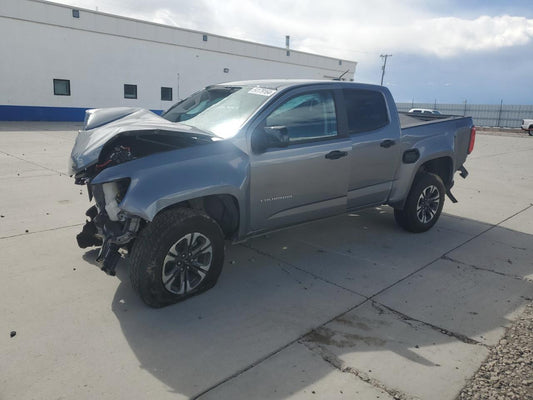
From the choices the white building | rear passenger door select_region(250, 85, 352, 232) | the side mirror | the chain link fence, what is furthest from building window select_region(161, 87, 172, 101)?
the chain link fence

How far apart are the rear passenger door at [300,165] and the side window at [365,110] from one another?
0.25 meters

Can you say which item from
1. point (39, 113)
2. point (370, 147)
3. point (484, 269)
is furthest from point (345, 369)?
point (39, 113)

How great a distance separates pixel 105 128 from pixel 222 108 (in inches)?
46.9

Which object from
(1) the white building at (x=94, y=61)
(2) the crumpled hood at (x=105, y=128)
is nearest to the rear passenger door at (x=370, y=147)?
(2) the crumpled hood at (x=105, y=128)

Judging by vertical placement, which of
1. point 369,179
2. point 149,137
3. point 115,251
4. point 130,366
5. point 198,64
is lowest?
point 130,366

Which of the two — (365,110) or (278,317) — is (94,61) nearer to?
(365,110)

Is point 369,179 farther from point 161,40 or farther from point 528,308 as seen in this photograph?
point 161,40

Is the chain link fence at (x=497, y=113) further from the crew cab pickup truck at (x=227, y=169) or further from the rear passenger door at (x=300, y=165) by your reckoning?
the rear passenger door at (x=300, y=165)

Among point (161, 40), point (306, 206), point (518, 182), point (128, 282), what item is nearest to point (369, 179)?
point (306, 206)

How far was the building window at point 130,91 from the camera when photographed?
2495cm

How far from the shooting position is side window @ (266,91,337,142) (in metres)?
4.05

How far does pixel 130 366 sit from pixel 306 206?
227 cm

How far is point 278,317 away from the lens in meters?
3.39

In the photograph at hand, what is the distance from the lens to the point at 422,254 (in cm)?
491
